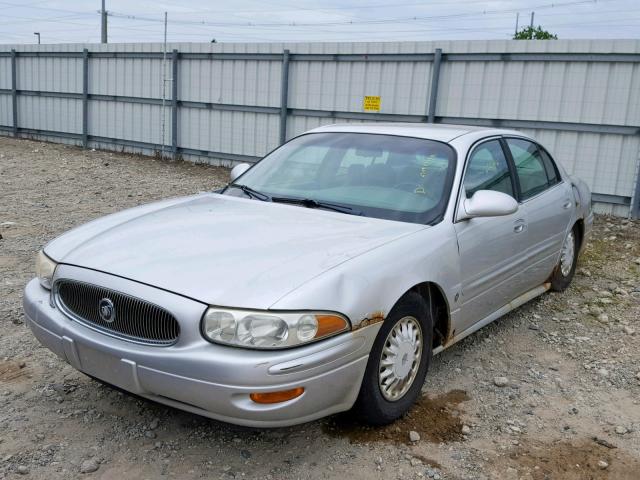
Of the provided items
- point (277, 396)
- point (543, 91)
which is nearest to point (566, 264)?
point (277, 396)

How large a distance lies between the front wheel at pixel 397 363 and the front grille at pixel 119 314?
93cm

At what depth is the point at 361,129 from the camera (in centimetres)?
438

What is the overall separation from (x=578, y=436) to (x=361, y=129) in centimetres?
232

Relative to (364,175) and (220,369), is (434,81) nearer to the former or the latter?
(364,175)

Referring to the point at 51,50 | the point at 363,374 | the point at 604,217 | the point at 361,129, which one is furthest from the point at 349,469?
the point at 51,50

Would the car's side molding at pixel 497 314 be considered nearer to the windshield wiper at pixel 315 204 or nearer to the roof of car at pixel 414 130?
the windshield wiper at pixel 315 204

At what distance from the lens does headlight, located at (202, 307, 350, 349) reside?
2.52m

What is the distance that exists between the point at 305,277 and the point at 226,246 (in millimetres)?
515

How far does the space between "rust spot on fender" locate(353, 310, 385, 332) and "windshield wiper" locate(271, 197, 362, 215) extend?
879 mm

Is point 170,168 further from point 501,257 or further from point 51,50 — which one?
point 501,257

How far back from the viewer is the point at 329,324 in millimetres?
2623

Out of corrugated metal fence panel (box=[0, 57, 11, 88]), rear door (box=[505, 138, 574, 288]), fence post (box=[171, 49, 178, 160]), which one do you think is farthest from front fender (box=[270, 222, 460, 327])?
corrugated metal fence panel (box=[0, 57, 11, 88])

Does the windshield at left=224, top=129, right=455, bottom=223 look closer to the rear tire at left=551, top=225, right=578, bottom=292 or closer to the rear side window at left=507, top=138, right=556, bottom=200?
the rear side window at left=507, top=138, right=556, bottom=200

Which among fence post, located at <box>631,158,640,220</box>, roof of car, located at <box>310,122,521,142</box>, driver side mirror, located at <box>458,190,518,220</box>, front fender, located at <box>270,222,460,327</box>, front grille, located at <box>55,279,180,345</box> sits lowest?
fence post, located at <box>631,158,640,220</box>
